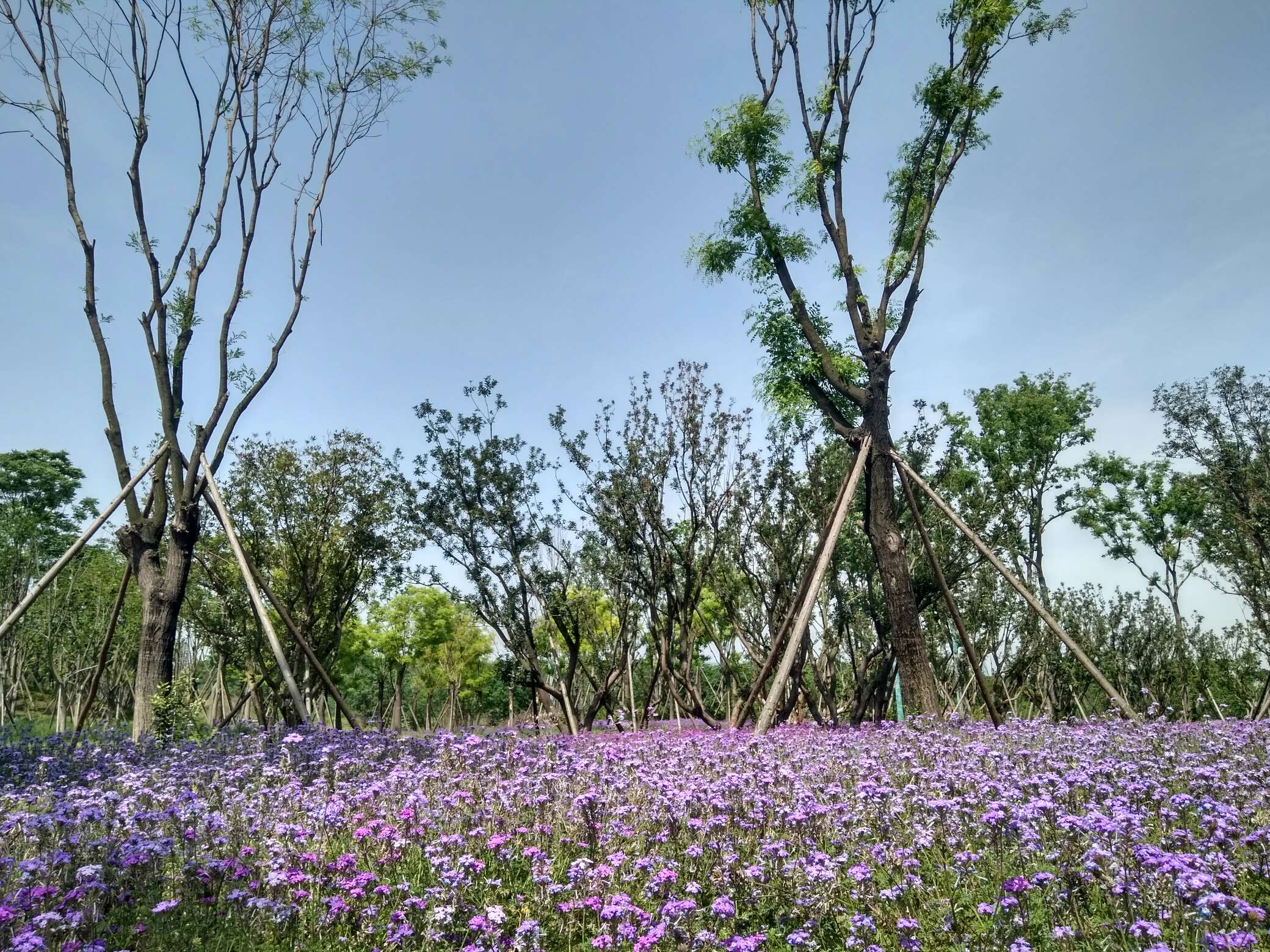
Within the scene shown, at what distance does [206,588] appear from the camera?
24.0 m

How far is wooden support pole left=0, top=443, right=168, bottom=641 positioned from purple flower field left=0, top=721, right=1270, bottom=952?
372 cm

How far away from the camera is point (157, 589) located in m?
10.8

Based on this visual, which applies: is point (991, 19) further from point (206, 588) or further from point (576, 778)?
point (206, 588)

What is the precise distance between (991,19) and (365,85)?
1170 centimetres

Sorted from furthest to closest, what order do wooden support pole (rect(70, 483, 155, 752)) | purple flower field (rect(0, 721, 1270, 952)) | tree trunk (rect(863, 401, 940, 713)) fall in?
tree trunk (rect(863, 401, 940, 713)) < wooden support pole (rect(70, 483, 155, 752)) < purple flower field (rect(0, 721, 1270, 952))

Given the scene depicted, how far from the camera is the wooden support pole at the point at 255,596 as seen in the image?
10148 mm

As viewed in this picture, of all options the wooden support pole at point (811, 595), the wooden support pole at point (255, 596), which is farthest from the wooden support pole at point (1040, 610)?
the wooden support pole at point (255, 596)

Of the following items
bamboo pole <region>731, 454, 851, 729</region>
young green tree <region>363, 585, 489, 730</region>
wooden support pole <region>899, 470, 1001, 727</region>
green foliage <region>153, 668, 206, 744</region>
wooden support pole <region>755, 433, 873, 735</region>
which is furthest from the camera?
young green tree <region>363, 585, 489, 730</region>

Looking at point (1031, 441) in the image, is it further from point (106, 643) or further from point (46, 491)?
point (46, 491)

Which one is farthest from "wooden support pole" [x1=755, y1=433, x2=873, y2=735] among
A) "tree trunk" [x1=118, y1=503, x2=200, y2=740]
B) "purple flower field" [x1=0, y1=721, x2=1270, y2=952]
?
"tree trunk" [x1=118, y1=503, x2=200, y2=740]

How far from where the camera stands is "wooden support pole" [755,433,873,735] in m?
9.63

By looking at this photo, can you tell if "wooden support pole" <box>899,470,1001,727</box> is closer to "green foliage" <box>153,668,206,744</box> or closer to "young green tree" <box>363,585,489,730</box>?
"green foliage" <box>153,668,206,744</box>

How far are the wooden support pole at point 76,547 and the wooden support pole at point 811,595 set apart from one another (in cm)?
938

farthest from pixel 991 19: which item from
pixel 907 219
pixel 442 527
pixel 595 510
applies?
pixel 442 527
